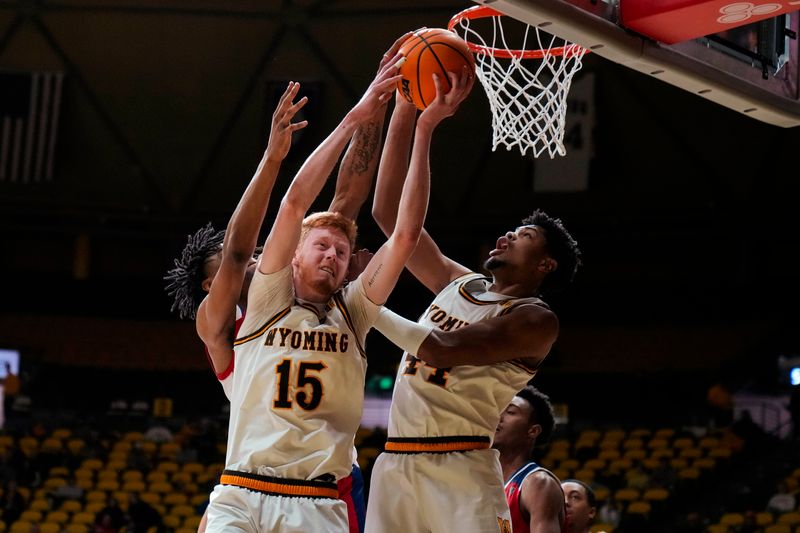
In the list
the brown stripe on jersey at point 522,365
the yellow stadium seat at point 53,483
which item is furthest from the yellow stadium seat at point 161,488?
the brown stripe on jersey at point 522,365

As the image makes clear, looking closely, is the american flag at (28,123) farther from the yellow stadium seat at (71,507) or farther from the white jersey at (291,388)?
the white jersey at (291,388)

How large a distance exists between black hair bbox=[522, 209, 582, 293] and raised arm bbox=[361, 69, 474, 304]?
983 millimetres

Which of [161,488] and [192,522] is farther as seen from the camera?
[161,488]

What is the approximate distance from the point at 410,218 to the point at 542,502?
1778 mm

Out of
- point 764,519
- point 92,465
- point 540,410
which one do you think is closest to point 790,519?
point 764,519

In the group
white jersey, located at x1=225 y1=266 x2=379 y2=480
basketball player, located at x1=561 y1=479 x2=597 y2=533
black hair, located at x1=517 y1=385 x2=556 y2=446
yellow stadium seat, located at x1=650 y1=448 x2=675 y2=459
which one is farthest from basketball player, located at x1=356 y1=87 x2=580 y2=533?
yellow stadium seat, located at x1=650 y1=448 x2=675 y2=459

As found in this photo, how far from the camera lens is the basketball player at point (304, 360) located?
12.8 ft

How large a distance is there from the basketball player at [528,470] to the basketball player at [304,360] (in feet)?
4.60

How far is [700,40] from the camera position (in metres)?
4.63

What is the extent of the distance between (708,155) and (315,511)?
12934mm

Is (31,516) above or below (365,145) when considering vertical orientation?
below

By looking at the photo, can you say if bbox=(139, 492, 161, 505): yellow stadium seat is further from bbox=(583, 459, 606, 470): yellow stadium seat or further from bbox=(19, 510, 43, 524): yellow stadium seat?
bbox=(583, 459, 606, 470): yellow stadium seat

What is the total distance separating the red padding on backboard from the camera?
4188 mm

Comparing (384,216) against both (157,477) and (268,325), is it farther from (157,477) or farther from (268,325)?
(157,477)
